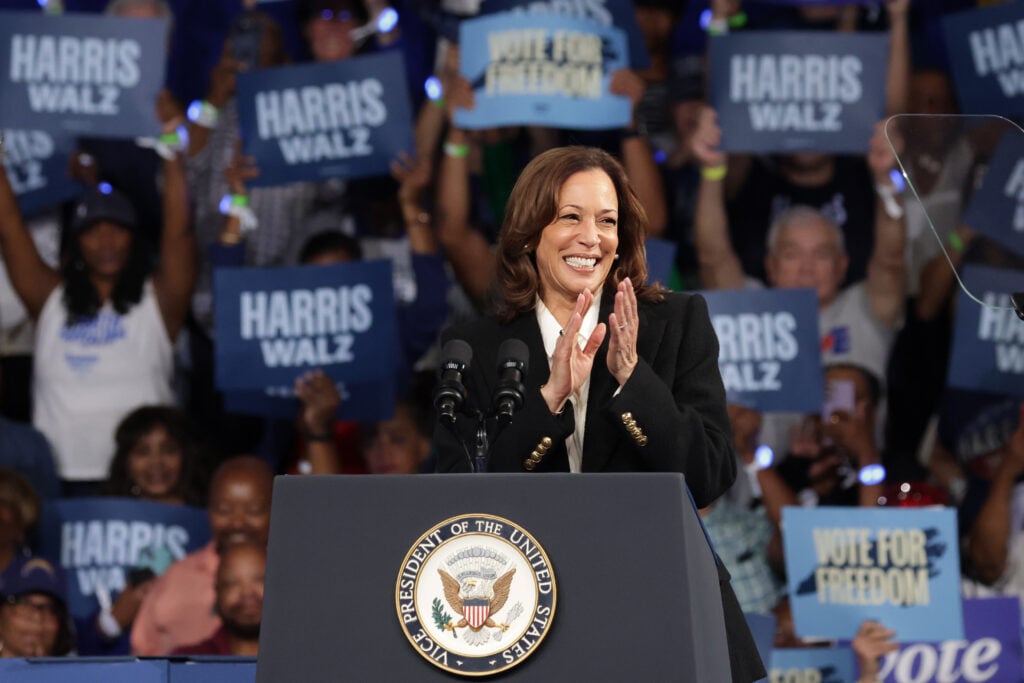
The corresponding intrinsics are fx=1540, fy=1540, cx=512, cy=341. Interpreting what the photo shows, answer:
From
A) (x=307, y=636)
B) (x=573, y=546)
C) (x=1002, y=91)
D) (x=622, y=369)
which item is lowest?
(x=307, y=636)

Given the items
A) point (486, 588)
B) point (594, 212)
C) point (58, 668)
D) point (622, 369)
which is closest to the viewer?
point (486, 588)

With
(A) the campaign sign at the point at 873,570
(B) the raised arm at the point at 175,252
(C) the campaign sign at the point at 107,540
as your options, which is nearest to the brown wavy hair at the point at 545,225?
(A) the campaign sign at the point at 873,570

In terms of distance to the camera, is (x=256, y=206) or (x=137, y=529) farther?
(x=256, y=206)

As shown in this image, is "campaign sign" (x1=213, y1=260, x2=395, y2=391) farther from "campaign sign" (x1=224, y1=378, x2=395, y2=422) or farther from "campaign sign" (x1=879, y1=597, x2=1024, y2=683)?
"campaign sign" (x1=879, y1=597, x2=1024, y2=683)

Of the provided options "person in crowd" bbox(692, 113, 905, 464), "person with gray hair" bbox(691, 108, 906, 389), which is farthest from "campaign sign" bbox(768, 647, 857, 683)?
"person with gray hair" bbox(691, 108, 906, 389)

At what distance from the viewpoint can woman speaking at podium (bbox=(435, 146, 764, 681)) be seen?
2.17 meters

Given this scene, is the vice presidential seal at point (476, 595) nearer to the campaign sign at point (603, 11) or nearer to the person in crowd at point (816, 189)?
the campaign sign at point (603, 11)

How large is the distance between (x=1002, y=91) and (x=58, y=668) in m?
3.93

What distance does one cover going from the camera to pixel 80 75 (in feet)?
18.0

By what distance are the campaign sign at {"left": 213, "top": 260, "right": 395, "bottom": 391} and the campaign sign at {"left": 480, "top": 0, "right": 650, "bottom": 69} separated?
103cm

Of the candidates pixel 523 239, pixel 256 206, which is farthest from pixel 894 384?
pixel 523 239

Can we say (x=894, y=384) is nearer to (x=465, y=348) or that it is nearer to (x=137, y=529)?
(x=137, y=529)

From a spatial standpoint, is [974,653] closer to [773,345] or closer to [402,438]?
[773,345]

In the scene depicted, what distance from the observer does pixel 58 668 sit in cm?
263
